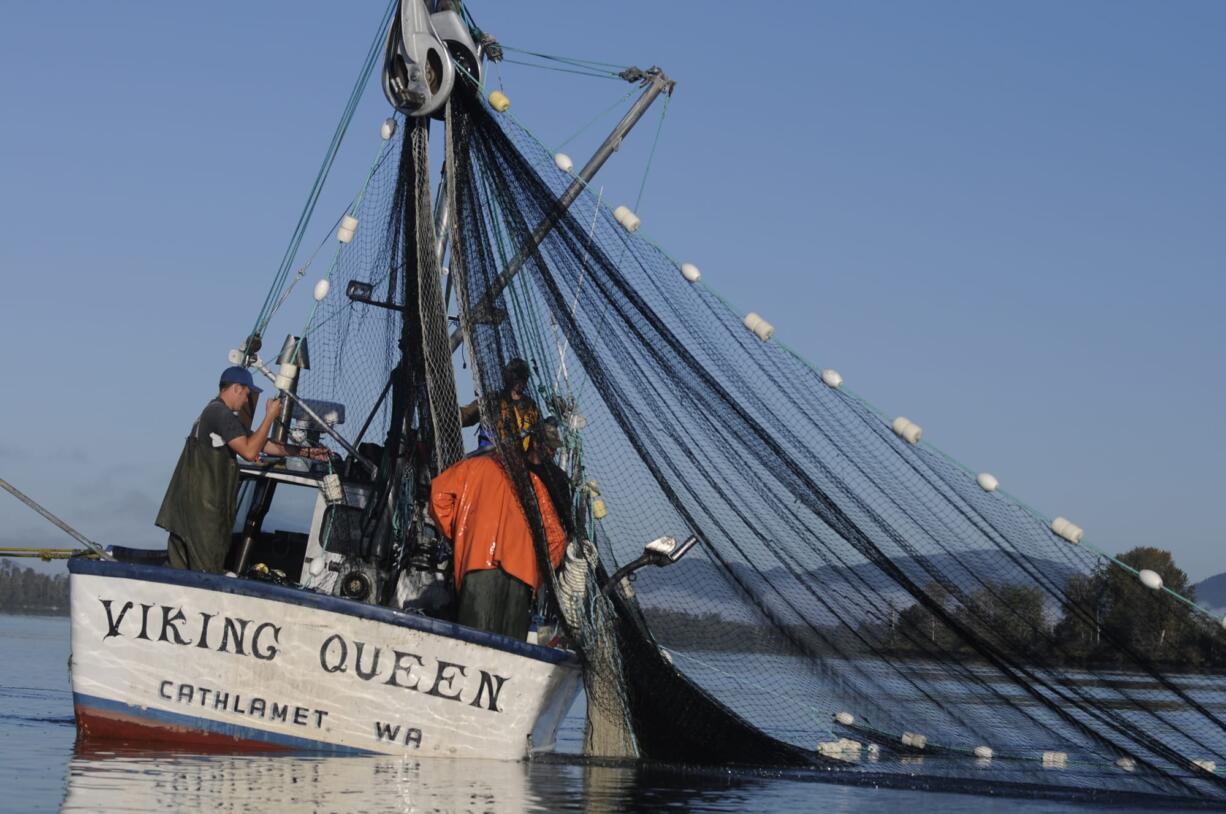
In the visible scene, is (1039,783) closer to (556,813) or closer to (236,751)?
(556,813)

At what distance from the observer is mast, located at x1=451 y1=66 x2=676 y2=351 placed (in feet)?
35.0

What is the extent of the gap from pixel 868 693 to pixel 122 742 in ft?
16.4

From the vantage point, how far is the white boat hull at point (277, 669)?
33.5 feet

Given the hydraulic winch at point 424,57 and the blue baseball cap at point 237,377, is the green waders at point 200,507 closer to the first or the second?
the blue baseball cap at point 237,377

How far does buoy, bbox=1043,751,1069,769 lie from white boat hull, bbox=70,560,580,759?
349 centimetres

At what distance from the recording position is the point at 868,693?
1087 centimetres

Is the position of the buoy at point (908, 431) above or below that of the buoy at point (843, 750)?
above

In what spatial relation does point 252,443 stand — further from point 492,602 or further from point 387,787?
point 387,787

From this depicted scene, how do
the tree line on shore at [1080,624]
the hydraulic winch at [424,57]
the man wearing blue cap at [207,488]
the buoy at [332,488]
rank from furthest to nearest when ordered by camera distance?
the buoy at [332,488], the hydraulic winch at [424,57], the man wearing blue cap at [207,488], the tree line on shore at [1080,624]

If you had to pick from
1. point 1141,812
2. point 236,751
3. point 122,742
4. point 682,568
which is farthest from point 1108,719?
point 122,742

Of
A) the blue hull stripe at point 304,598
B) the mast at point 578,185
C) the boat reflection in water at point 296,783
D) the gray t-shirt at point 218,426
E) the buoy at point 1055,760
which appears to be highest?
the mast at point 578,185

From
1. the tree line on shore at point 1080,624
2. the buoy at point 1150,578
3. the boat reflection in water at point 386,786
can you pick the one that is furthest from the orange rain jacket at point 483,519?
the buoy at point 1150,578

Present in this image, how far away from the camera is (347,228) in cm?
1234

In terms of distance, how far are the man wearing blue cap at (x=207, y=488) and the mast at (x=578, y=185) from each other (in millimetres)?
1692
